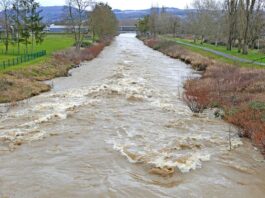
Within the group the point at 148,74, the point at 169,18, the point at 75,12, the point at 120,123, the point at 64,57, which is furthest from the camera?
the point at 169,18

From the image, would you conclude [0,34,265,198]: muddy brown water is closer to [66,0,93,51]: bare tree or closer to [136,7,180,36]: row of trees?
[66,0,93,51]: bare tree

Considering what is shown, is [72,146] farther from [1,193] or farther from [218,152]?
[218,152]

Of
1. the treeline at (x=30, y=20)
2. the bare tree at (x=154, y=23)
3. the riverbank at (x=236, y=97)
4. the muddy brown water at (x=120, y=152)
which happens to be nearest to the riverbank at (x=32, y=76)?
the muddy brown water at (x=120, y=152)

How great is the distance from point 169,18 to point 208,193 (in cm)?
11446

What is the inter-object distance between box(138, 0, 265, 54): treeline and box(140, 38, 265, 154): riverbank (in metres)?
20.6

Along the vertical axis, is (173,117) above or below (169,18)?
below

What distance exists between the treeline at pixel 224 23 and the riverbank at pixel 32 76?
21.4 metres

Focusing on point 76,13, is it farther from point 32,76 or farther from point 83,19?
point 32,76

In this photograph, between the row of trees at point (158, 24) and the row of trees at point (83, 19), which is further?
the row of trees at point (158, 24)

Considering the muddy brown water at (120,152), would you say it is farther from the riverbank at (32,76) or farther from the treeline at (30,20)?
the treeline at (30,20)

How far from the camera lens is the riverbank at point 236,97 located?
15656 mm

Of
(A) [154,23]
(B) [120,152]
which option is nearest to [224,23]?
(A) [154,23]

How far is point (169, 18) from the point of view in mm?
121000

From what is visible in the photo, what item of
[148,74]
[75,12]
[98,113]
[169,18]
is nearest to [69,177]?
[98,113]
